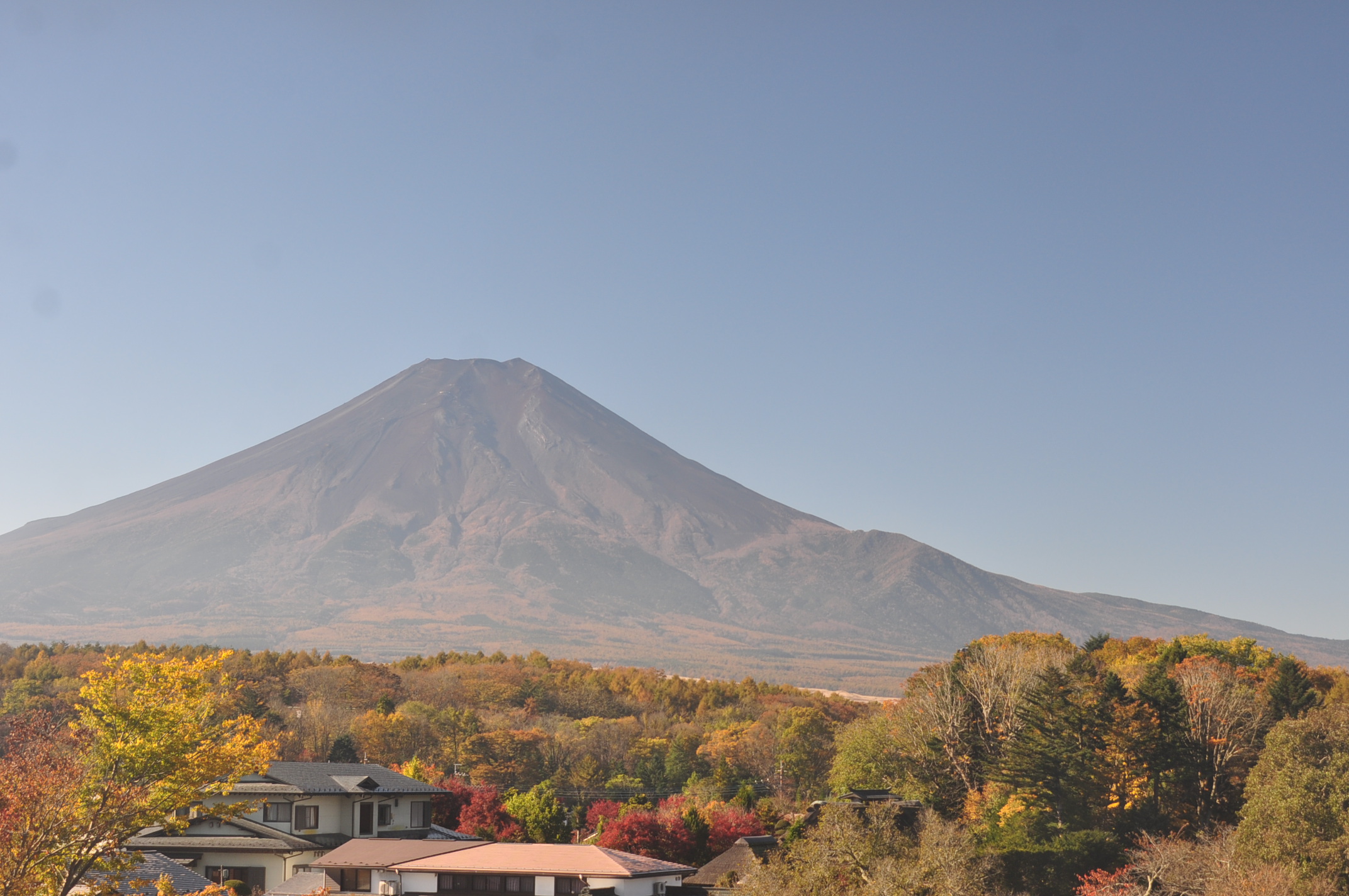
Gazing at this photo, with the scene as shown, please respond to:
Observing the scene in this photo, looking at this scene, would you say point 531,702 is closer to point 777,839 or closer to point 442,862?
point 777,839

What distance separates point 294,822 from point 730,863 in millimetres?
14699

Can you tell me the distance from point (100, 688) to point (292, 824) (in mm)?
22251

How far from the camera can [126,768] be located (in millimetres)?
22156

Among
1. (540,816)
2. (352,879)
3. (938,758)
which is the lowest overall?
(540,816)

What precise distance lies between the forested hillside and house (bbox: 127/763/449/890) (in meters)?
3.59

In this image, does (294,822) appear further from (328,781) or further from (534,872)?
(534,872)

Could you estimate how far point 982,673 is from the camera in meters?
56.7

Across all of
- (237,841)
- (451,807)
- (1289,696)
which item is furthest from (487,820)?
(1289,696)

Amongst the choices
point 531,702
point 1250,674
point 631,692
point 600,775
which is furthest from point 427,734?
point 1250,674

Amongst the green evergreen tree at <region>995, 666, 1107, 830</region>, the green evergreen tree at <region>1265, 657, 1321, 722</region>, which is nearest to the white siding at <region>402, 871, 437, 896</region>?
the green evergreen tree at <region>995, 666, 1107, 830</region>

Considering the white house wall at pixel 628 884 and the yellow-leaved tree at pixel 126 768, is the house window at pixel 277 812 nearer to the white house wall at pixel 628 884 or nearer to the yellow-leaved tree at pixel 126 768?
the white house wall at pixel 628 884

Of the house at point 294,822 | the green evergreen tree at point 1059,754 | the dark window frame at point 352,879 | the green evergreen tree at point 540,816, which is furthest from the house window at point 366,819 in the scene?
the green evergreen tree at point 1059,754

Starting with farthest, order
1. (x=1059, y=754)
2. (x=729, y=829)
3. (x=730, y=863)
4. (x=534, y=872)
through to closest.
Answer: (x=729, y=829) → (x=1059, y=754) → (x=730, y=863) → (x=534, y=872)

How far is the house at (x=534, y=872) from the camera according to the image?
34.8 meters
